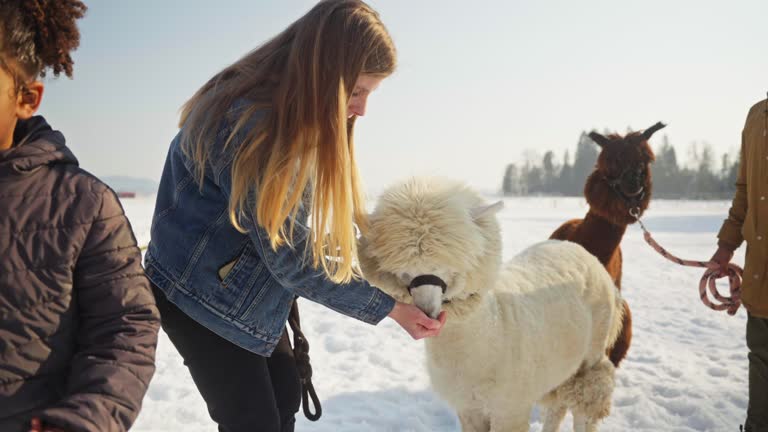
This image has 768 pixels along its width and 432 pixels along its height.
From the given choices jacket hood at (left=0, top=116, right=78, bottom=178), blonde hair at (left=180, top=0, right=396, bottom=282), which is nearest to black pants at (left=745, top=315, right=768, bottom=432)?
blonde hair at (left=180, top=0, right=396, bottom=282)

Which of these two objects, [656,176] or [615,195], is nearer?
[615,195]

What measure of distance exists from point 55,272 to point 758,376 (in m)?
2.84

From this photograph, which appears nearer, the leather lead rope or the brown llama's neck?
the leather lead rope

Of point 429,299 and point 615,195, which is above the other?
point 615,195

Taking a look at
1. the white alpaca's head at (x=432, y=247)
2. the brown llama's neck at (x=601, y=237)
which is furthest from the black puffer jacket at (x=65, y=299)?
the brown llama's neck at (x=601, y=237)

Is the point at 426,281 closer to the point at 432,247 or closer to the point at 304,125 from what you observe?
the point at 432,247

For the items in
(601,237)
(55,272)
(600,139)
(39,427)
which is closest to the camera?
(39,427)

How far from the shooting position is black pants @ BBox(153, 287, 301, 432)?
1.57m

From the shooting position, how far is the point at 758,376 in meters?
2.24

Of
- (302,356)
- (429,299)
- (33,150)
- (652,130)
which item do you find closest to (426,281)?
(429,299)

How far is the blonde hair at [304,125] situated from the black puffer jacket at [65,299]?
0.35m

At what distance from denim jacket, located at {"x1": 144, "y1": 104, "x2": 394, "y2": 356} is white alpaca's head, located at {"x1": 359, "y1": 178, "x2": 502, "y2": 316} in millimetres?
212

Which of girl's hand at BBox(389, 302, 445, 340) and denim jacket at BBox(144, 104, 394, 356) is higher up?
denim jacket at BBox(144, 104, 394, 356)

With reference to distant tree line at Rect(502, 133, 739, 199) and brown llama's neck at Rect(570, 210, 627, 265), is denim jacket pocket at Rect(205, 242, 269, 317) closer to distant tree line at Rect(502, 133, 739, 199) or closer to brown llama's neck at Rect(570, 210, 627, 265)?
brown llama's neck at Rect(570, 210, 627, 265)
